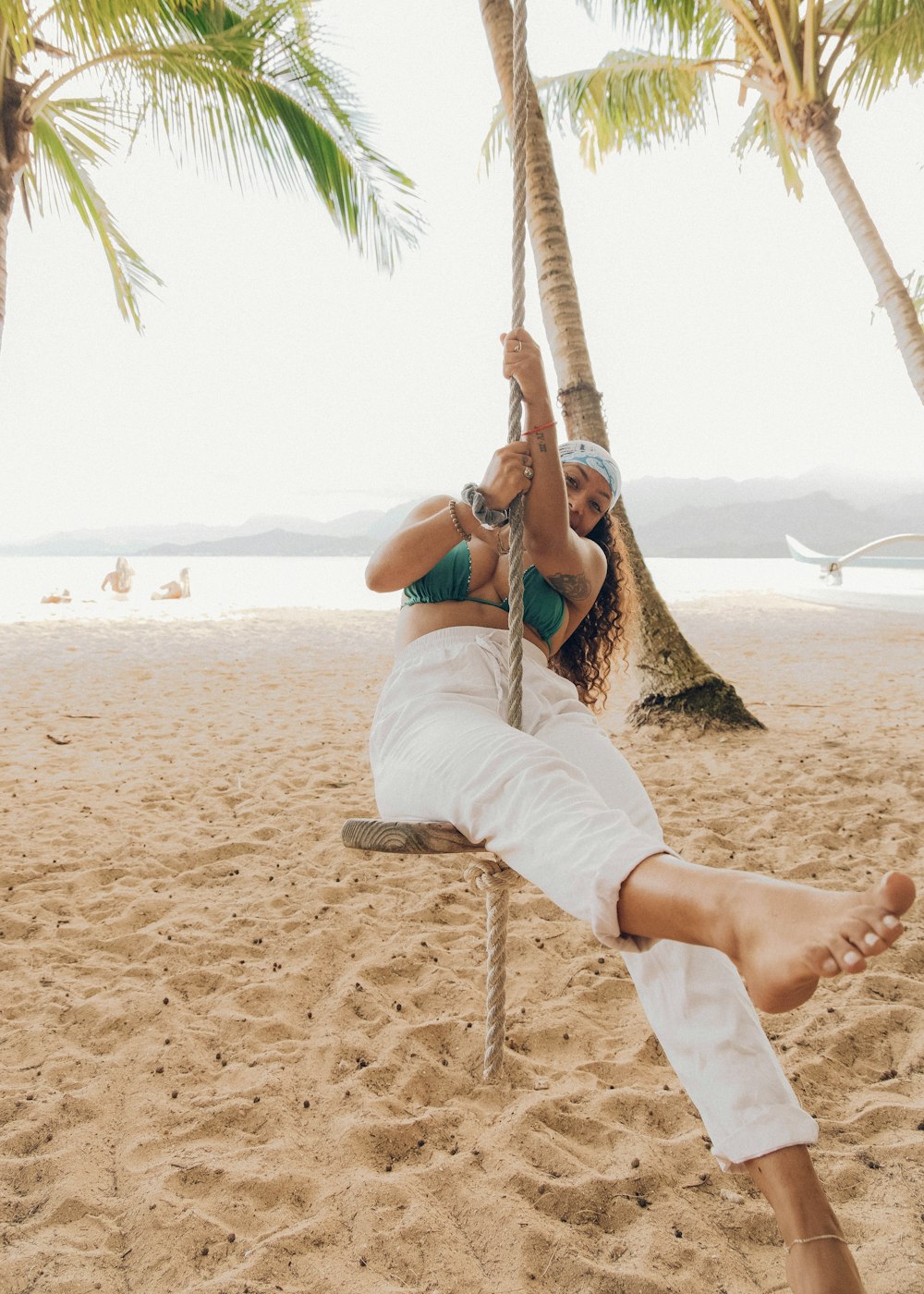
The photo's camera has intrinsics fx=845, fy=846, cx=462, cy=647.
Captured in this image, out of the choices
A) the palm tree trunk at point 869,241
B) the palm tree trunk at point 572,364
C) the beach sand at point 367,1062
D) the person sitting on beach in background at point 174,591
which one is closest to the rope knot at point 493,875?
the beach sand at point 367,1062

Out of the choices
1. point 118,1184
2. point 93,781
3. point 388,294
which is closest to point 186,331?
point 388,294

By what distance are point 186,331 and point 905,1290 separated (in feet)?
157

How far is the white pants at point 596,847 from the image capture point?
3.42ft

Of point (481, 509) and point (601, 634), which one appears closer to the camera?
point (481, 509)

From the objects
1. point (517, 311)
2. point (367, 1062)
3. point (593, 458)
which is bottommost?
point (367, 1062)

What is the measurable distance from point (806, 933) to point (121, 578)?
48.3ft

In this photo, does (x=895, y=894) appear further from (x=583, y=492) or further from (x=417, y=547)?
(x=583, y=492)

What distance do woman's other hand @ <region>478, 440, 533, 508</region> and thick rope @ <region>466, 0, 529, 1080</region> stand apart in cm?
3

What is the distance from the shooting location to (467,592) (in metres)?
1.72

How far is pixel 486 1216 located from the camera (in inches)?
53.5

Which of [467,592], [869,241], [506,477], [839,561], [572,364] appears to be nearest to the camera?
[506,477]

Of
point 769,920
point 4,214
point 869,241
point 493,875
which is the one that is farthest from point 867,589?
point 769,920

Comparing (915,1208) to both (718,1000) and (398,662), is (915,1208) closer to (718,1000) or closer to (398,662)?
(718,1000)

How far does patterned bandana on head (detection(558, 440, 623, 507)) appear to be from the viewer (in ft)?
6.29
